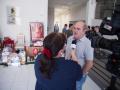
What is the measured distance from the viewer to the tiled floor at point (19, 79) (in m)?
3.43

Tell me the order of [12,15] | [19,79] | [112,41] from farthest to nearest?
[12,15] → [19,79] → [112,41]

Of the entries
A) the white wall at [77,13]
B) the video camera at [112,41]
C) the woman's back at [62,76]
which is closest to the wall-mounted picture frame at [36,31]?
the white wall at [77,13]

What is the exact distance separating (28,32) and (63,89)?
182 inches

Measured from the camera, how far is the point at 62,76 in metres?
1.33

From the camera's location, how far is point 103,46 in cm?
158

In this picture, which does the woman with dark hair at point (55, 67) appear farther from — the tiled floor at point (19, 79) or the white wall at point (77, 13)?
the white wall at point (77, 13)

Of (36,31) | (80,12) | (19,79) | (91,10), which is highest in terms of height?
(80,12)

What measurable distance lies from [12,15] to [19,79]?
2.60m

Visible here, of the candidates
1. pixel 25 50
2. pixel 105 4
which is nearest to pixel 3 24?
pixel 25 50

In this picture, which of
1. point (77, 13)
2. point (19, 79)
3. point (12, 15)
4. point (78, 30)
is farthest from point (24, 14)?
point (77, 13)

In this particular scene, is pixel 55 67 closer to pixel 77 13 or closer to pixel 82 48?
pixel 82 48

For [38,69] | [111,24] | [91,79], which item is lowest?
[91,79]

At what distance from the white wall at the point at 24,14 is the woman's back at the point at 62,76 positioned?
453cm

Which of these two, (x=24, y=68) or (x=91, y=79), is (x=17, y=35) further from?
(x=91, y=79)
